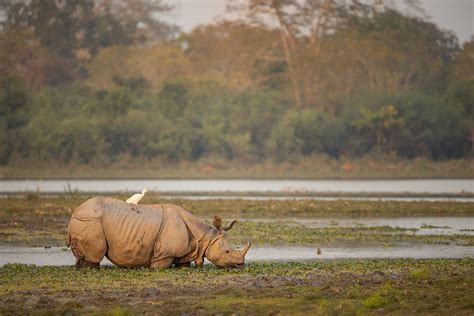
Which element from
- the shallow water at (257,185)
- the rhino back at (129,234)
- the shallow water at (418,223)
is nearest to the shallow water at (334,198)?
the shallow water at (257,185)

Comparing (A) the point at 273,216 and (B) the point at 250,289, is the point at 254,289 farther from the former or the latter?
(A) the point at 273,216

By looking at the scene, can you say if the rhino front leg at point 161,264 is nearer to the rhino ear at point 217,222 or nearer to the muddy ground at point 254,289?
the muddy ground at point 254,289

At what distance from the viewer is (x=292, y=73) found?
241 ft

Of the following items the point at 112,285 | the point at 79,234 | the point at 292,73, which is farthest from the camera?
the point at 292,73

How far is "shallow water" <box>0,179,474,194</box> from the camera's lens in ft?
149

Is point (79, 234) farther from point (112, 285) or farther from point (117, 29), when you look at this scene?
point (117, 29)

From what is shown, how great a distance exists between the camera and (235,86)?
74188 millimetres

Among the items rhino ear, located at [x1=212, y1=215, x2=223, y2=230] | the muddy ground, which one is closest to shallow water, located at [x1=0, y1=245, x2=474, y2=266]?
the muddy ground

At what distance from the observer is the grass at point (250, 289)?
46.8 ft

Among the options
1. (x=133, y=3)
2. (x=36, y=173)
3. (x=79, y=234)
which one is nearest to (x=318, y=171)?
(x=36, y=173)

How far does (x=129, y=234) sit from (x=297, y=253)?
4707 millimetres

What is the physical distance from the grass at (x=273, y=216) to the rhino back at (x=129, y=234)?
5.77 metres

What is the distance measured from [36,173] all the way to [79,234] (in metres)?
42.0

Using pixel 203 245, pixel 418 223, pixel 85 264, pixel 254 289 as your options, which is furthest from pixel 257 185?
pixel 254 289
